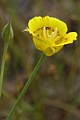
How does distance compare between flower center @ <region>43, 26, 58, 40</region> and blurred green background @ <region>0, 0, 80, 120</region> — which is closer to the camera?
flower center @ <region>43, 26, 58, 40</region>

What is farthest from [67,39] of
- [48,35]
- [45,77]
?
[45,77]

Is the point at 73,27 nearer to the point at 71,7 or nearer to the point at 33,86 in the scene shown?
the point at 71,7

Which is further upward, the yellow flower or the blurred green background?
the yellow flower

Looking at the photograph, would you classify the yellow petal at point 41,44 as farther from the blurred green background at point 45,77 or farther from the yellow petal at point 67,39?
the blurred green background at point 45,77

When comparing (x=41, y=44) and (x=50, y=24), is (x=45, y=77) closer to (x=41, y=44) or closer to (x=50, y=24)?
(x=50, y=24)

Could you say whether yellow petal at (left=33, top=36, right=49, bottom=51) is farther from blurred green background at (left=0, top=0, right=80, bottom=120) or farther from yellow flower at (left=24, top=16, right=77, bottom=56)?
blurred green background at (left=0, top=0, right=80, bottom=120)

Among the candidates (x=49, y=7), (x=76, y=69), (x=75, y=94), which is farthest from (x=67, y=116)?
(x=49, y=7)

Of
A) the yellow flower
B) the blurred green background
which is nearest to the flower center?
the yellow flower
